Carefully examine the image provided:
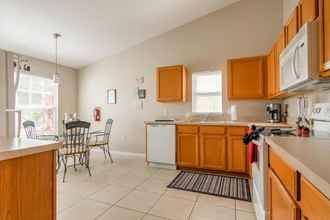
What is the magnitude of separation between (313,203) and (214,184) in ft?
7.52

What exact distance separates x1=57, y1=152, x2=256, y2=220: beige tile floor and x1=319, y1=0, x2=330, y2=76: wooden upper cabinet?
1.68 m

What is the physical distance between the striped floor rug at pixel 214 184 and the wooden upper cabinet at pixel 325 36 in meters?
1.88

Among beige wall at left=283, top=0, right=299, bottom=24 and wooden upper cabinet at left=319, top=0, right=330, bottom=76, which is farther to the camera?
beige wall at left=283, top=0, right=299, bottom=24

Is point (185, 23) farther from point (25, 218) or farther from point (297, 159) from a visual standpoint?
point (25, 218)

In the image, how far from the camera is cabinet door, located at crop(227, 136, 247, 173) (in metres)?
3.06

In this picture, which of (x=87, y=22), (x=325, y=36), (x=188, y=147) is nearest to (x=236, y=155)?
(x=188, y=147)

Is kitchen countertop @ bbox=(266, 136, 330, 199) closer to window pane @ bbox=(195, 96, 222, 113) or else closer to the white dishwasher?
the white dishwasher

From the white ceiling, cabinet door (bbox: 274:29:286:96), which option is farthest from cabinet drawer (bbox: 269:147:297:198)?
the white ceiling

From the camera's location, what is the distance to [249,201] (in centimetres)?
231

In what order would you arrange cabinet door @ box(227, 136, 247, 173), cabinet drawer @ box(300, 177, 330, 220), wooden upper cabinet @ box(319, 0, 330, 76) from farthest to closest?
1. cabinet door @ box(227, 136, 247, 173)
2. wooden upper cabinet @ box(319, 0, 330, 76)
3. cabinet drawer @ box(300, 177, 330, 220)

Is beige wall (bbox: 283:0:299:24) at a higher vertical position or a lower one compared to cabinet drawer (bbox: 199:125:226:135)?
higher

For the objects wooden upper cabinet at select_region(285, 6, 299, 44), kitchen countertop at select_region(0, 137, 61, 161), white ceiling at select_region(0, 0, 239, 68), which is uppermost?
white ceiling at select_region(0, 0, 239, 68)

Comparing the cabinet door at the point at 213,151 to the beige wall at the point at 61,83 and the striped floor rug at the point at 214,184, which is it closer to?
the striped floor rug at the point at 214,184

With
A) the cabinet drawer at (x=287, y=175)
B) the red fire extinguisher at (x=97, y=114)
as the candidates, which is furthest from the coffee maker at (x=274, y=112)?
the red fire extinguisher at (x=97, y=114)
